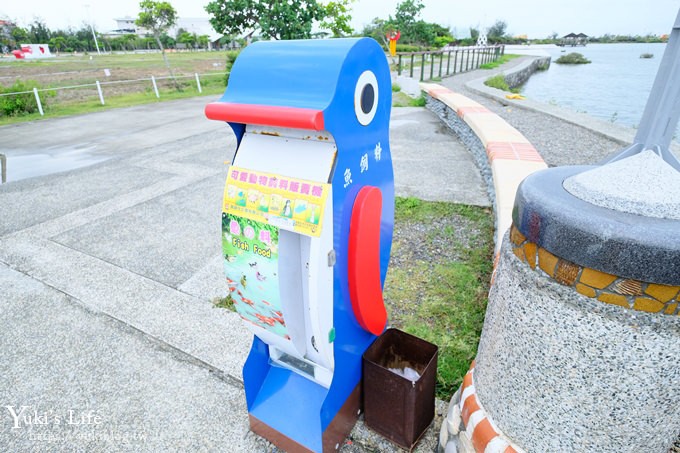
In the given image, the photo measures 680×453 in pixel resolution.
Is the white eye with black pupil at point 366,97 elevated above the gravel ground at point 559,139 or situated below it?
above

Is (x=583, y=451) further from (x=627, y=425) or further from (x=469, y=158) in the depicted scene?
(x=469, y=158)

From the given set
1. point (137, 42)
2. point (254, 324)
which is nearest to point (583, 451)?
point (254, 324)

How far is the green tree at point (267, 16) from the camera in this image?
629 inches

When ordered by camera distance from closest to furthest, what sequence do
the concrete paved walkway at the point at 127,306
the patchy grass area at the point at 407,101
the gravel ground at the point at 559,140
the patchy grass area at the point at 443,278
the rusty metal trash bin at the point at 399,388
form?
the rusty metal trash bin at the point at 399,388, the concrete paved walkway at the point at 127,306, the patchy grass area at the point at 443,278, the gravel ground at the point at 559,140, the patchy grass area at the point at 407,101

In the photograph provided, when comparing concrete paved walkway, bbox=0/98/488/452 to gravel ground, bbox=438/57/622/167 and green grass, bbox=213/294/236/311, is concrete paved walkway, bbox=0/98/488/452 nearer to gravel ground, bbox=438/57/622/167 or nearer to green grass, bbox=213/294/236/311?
green grass, bbox=213/294/236/311

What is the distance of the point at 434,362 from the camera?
1939 mm

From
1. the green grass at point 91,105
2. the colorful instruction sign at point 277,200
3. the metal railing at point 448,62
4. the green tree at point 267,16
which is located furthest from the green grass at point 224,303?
the green tree at point 267,16

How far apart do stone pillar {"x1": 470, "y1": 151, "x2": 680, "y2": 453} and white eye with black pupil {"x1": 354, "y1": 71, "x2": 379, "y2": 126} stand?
685mm

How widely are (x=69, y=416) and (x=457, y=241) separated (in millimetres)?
3270

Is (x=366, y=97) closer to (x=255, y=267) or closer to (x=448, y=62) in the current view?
(x=255, y=267)

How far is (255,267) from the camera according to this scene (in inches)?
64.4

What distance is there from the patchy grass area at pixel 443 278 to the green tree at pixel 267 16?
14.3 m

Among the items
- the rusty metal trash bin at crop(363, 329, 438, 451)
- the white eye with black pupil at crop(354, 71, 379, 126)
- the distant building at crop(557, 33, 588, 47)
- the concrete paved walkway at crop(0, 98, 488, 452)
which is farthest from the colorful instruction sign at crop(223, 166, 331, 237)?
the distant building at crop(557, 33, 588, 47)

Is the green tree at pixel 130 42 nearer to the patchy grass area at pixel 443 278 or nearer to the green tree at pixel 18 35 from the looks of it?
the green tree at pixel 18 35
